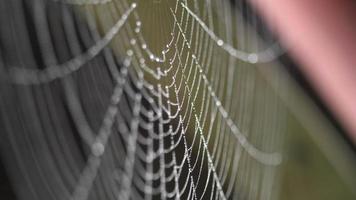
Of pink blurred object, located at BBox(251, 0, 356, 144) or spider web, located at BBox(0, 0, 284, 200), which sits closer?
pink blurred object, located at BBox(251, 0, 356, 144)

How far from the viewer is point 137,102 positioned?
0.68 meters

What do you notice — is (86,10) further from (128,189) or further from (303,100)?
(303,100)

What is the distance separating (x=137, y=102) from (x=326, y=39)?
432 mm

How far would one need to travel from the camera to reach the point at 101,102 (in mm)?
574

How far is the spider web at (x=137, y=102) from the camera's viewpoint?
0.44 metres

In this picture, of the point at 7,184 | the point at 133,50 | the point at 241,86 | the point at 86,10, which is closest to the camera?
the point at 7,184

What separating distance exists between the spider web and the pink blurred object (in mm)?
193

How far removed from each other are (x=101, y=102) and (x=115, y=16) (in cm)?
10

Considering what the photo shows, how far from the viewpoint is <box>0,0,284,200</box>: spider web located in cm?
44

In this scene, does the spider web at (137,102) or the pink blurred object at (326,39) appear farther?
the spider web at (137,102)

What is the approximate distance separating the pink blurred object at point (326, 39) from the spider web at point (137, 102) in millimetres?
193

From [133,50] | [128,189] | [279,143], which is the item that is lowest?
[279,143]

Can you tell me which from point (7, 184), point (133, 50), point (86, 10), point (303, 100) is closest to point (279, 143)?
point (303, 100)

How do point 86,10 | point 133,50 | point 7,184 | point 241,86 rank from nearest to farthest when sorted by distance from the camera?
point 7,184 → point 86,10 → point 133,50 → point 241,86
